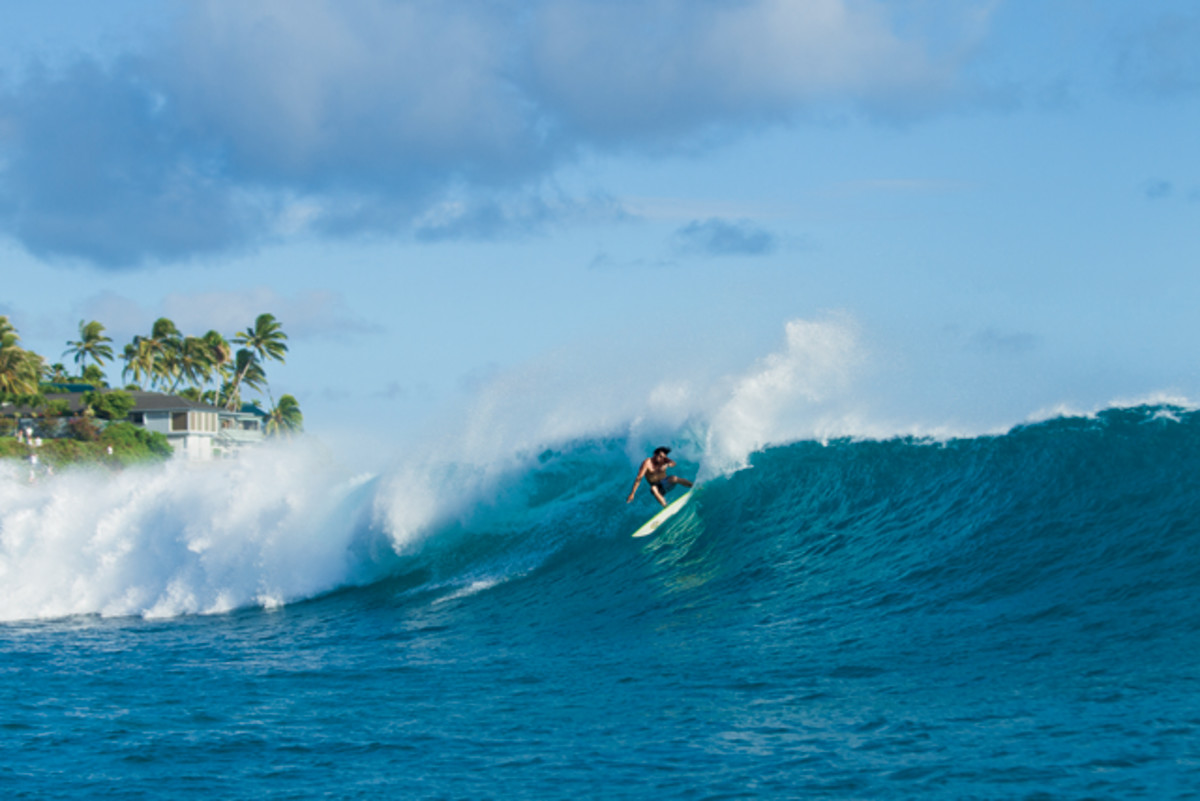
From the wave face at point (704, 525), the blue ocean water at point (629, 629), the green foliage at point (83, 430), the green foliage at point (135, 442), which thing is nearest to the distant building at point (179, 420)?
the green foliage at point (135, 442)

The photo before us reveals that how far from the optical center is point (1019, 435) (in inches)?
580

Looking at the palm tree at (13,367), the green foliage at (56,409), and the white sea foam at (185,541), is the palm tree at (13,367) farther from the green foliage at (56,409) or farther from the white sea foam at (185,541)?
the white sea foam at (185,541)

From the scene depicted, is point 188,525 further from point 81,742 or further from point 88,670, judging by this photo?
point 81,742

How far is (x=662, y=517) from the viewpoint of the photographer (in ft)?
50.0

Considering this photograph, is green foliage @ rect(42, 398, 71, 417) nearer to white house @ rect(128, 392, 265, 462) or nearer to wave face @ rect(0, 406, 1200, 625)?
white house @ rect(128, 392, 265, 462)

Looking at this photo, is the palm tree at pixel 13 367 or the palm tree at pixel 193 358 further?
the palm tree at pixel 193 358

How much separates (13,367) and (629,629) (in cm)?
6019

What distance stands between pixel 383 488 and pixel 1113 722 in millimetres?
12420

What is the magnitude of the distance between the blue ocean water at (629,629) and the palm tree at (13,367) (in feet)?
153

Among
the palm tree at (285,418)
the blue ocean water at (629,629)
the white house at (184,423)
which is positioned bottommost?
the blue ocean water at (629,629)

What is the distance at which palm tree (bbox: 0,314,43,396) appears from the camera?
196ft

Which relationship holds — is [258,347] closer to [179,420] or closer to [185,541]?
[179,420]

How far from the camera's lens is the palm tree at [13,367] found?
59.8 metres

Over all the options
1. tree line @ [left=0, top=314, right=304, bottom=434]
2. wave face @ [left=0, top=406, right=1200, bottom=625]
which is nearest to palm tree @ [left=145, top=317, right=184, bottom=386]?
tree line @ [left=0, top=314, right=304, bottom=434]
